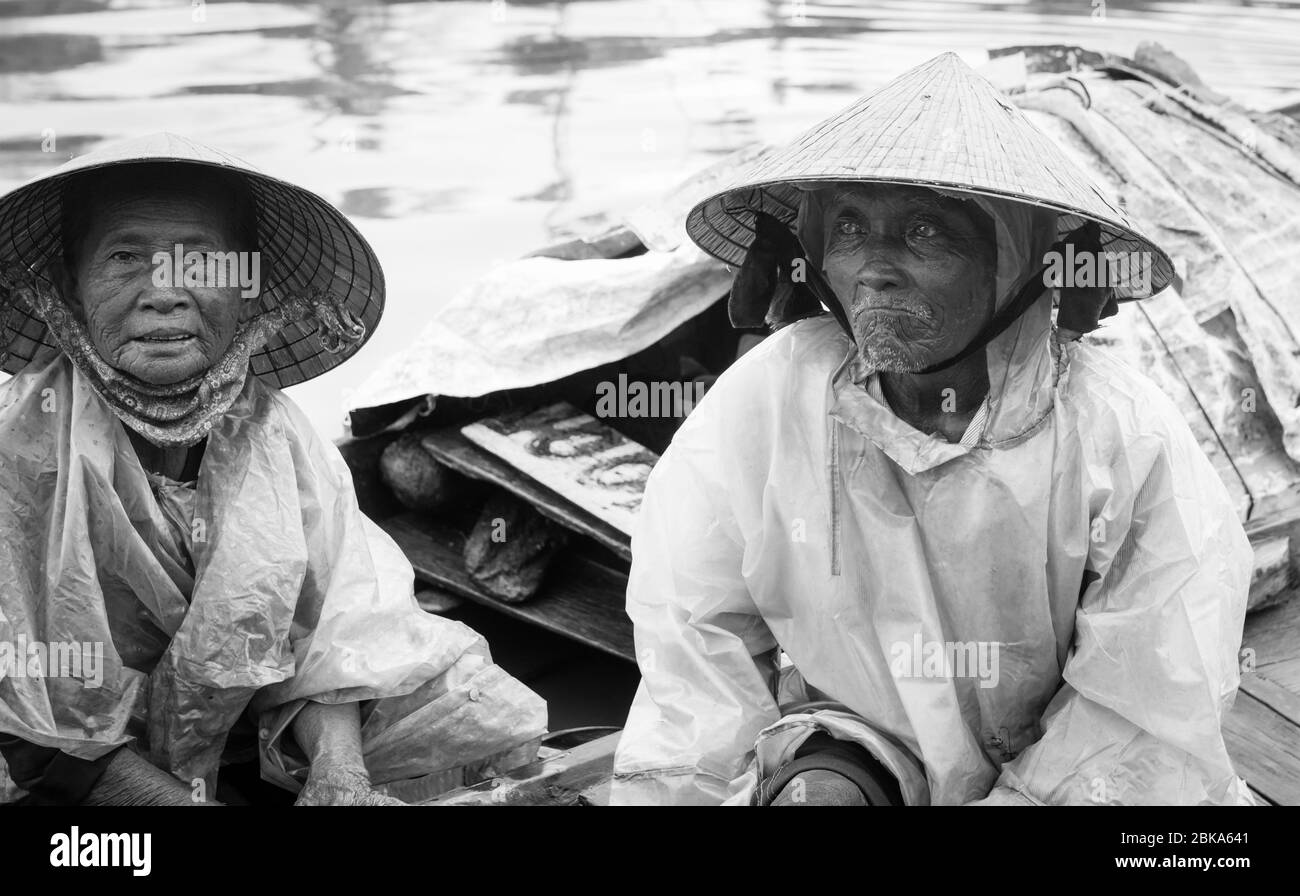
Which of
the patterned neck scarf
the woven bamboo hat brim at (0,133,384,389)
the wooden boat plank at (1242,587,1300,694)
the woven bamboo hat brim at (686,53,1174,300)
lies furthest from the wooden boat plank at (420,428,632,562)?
the wooden boat plank at (1242,587,1300,694)

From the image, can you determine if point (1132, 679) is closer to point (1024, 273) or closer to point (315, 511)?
point (1024, 273)

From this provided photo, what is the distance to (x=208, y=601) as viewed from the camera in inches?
107

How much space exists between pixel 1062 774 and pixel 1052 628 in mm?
247

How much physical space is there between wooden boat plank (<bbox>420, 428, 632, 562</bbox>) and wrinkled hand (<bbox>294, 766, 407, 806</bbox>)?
4.08 ft

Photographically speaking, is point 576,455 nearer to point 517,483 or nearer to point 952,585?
point 517,483

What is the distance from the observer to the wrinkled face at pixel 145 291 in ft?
8.68

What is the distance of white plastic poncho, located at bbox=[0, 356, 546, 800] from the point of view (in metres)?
2.66

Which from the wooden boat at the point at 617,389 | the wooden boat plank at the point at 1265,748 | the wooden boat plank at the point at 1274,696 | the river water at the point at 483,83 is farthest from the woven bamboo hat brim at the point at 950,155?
the river water at the point at 483,83

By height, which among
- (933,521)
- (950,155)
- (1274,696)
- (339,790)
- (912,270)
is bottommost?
(1274,696)

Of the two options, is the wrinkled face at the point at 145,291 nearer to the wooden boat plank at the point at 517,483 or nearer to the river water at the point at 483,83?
the wooden boat plank at the point at 517,483

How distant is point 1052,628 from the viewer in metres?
2.55

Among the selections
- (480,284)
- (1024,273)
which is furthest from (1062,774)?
(480,284)

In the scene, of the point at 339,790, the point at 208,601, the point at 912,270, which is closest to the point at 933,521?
the point at 912,270

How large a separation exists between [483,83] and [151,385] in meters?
7.77
